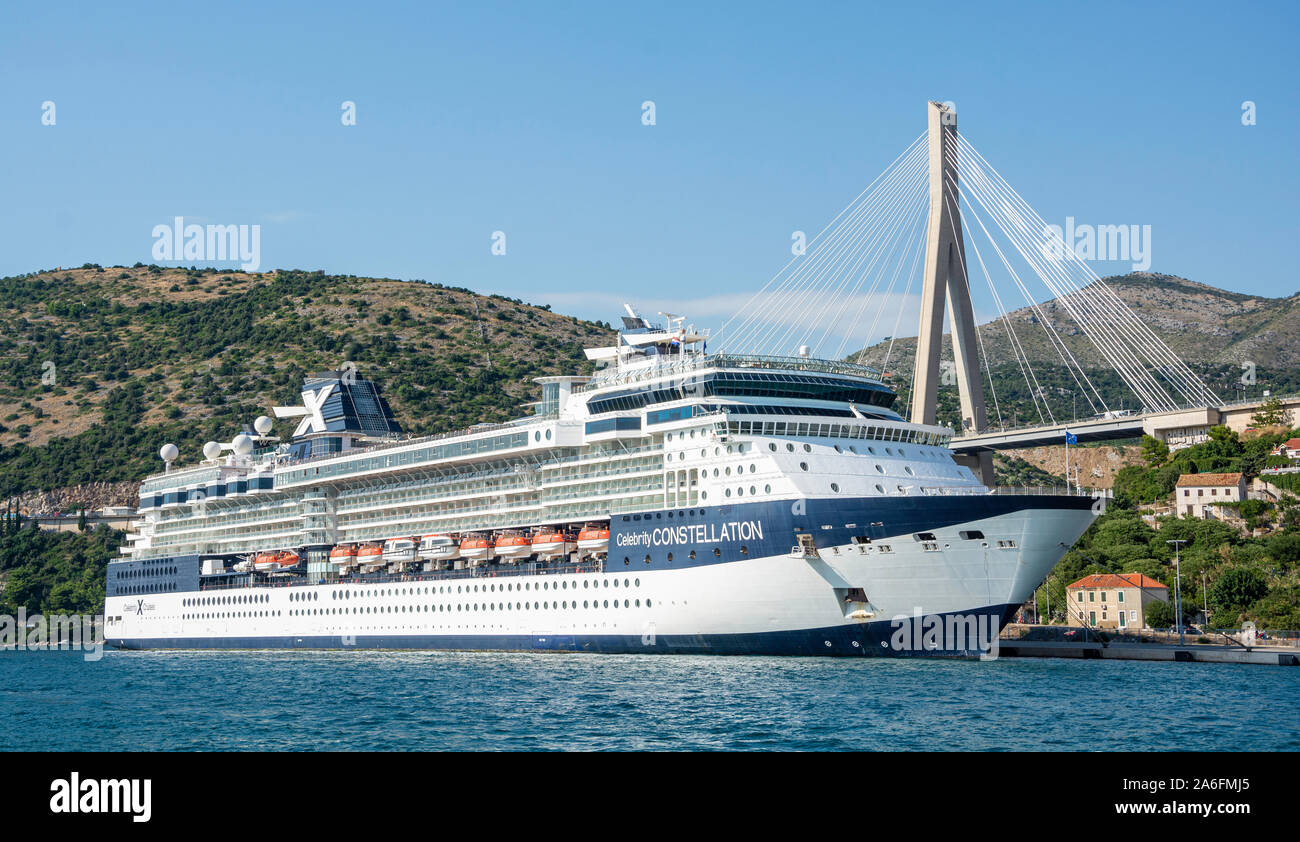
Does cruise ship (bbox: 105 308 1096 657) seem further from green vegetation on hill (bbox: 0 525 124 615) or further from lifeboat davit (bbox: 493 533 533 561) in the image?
green vegetation on hill (bbox: 0 525 124 615)

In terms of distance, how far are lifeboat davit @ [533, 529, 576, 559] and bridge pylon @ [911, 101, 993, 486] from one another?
23.9 meters

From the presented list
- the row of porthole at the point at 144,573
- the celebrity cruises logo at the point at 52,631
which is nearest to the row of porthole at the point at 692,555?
the row of porthole at the point at 144,573

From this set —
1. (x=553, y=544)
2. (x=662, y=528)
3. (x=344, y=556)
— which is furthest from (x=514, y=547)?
(x=344, y=556)

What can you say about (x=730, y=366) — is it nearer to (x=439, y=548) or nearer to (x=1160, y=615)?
(x=439, y=548)

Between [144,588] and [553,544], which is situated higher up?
[553,544]

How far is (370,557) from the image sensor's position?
54469 mm

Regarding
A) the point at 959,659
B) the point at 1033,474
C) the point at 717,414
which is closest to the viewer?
the point at 959,659

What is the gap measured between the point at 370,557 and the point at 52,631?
4749 centimetres
